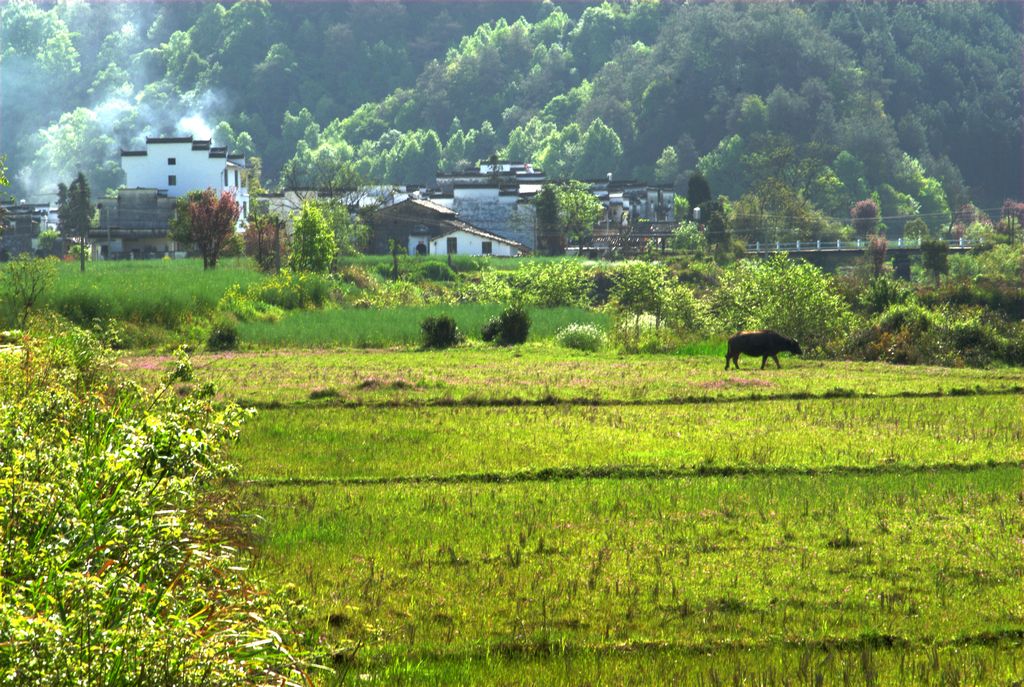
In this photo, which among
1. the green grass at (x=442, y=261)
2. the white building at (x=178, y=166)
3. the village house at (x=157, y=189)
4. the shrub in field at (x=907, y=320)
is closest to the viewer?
the shrub in field at (x=907, y=320)

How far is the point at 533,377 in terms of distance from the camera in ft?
85.1

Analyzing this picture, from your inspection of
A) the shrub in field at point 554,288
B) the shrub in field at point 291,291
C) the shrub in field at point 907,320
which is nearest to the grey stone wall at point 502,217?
the shrub in field at point 554,288

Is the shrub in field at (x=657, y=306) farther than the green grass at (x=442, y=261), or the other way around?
the green grass at (x=442, y=261)

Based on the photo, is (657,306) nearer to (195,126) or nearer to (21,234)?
(21,234)

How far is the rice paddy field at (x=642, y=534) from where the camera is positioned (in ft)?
28.4

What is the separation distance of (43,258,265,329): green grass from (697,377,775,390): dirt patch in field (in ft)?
50.3

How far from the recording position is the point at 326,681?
8086 mm

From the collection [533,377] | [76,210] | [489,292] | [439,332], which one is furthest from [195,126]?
[533,377]

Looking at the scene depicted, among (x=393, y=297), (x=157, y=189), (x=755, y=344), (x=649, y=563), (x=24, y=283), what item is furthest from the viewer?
(x=157, y=189)

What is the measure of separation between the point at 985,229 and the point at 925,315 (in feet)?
175

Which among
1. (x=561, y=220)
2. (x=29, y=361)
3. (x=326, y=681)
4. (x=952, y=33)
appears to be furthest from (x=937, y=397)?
(x=952, y=33)

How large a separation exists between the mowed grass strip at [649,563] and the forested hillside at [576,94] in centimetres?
7595

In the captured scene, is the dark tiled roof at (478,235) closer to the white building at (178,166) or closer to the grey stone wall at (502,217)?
the grey stone wall at (502,217)

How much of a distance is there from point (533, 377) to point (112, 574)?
19.5 metres
